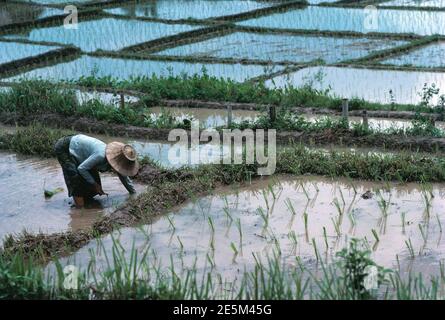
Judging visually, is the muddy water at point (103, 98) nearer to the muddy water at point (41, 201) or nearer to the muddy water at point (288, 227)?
the muddy water at point (41, 201)

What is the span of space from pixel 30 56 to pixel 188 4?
5081mm

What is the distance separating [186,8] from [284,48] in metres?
4.06

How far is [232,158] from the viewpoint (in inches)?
303

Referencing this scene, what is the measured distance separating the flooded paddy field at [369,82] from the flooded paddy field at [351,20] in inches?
103

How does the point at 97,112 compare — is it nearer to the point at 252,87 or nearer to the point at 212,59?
the point at 252,87

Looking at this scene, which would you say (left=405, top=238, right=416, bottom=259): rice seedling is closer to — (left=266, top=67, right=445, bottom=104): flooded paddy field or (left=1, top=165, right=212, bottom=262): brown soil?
(left=1, top=165, right=212, bottom=262): brown soil

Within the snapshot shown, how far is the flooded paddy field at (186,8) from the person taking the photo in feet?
50.8

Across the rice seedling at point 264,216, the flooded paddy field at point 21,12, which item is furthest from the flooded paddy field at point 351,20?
the rice seedling at point 264,216

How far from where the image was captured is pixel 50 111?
31.7 feet

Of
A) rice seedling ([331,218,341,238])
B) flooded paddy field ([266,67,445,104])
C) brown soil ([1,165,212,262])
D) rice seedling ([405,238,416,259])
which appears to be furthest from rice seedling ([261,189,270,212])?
flooded paddy field ([266,67,445,104])

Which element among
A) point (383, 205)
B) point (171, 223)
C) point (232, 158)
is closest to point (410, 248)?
point (383, 205)

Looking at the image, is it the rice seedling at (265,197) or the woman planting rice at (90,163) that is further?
the rice seedling at (265,197)

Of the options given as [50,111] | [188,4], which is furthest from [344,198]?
[188,4]

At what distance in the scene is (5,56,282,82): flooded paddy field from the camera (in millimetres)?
11359
